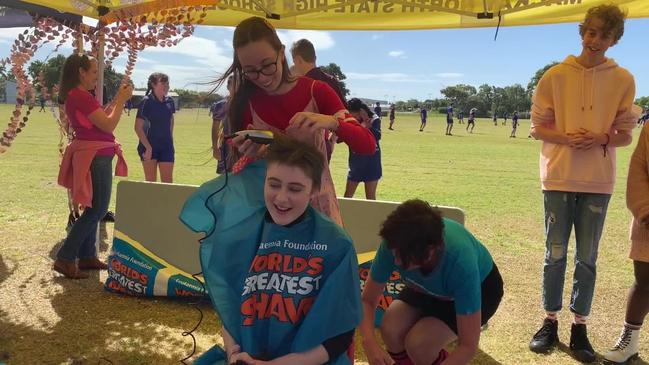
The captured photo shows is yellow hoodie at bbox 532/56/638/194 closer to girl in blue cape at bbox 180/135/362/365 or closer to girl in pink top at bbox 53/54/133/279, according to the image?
girl in blue cape at bbox 180/135/362/365

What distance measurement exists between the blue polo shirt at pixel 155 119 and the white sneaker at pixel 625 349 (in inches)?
208

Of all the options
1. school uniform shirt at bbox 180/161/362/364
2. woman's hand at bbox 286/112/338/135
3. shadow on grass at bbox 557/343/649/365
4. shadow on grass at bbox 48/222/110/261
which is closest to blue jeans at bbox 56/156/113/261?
shadow on grass at bbox 48/222/110/261

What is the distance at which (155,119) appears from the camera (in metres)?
6.58

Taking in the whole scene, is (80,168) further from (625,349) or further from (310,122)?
(625,349)

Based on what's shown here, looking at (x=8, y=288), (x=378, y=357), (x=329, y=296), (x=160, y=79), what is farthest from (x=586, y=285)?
(x=160, y=79)

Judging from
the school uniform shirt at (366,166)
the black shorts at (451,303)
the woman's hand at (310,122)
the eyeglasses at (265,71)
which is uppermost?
the eyeglasses at (265,71)

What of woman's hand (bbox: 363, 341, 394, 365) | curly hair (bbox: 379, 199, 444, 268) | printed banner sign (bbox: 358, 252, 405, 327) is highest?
curly hair (bbox: 379, 199, 444, 268)

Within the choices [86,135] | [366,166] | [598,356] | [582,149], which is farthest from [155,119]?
[598,356]

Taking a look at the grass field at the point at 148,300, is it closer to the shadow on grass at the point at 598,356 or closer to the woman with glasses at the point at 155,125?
the shadow on grass at the point at 598,356

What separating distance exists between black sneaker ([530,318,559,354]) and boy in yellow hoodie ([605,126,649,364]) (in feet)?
1.03

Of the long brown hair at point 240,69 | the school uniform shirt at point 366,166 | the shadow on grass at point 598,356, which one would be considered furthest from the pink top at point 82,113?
the shadow on grass at point 598,356

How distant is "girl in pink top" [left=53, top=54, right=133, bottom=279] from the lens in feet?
13.5

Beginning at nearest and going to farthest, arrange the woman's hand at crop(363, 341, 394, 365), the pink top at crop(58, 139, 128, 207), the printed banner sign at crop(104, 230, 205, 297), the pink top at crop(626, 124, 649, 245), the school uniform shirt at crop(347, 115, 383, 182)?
1. the woman's hand at crop(363, 341, 394, 365)
2. the pink top at crop(626, 124, 649, 245)
3. the printed banner sign at crop(104, 230, 205, 297)
4. the pink top at crop(58, 139, 128, 207)
5. the school uniform shirt at crop(347, 115, 383, 182)

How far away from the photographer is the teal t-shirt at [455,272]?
Result: 2211mm
